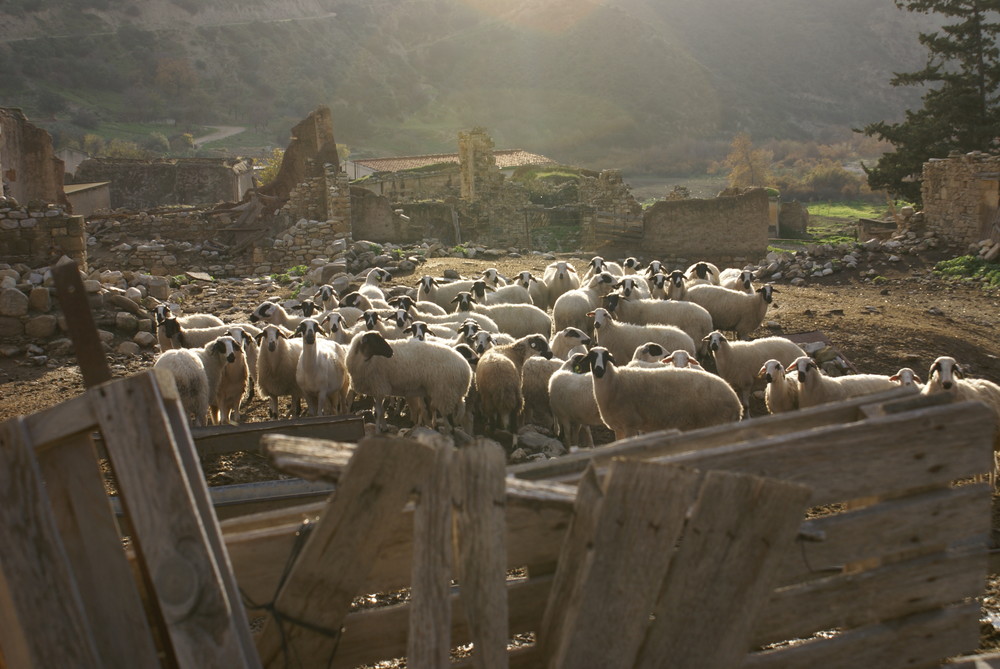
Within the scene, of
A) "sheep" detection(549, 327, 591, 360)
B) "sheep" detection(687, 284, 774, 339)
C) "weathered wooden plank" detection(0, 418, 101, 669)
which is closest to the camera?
"weathered wooden plank" detection(0, 418, 101, 669)

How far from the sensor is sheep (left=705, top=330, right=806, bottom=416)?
10758 mm

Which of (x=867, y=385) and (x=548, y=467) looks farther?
(x=867, y=385)

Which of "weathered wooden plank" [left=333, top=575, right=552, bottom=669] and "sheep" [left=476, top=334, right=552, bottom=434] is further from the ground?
"weathered wooden plank" [left=333, top=575, right=552, bottom=669]

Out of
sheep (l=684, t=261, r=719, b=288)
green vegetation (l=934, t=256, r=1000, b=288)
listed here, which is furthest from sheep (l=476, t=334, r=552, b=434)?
green vegetation (l=934, t=256, r=1000, b=288)

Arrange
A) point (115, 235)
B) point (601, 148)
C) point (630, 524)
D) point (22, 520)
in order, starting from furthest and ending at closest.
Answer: point (601, 148), point (115, 235), point (630, 524), point (22, 520)

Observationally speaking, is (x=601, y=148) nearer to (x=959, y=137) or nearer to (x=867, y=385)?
(x=959, y=137)

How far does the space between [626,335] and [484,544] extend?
30.0 feet

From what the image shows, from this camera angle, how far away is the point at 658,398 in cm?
861

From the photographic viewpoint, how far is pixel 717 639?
2.86 meters

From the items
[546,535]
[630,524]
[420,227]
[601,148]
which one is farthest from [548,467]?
[601,148]

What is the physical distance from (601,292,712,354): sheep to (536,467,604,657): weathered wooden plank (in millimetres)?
10157

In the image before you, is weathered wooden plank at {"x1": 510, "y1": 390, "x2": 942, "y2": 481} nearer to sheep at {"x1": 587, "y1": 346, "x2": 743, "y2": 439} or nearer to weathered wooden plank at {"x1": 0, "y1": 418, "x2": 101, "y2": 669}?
weathered wooden plank at {"x1": 0, "y1": 418, "x2": 101, "y2": 669}

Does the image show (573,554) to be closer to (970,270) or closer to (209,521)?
(209,521)

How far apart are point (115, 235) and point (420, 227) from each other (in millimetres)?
9312
